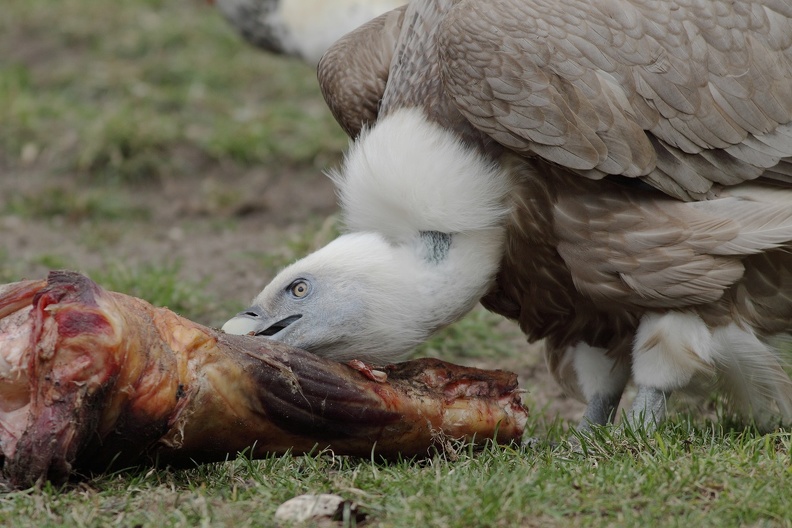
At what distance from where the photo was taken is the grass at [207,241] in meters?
2.95

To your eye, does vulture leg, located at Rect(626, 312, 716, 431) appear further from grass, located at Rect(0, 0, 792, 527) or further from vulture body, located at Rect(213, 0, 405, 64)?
vulture body, located at Rect(213, 0, 405, 64)

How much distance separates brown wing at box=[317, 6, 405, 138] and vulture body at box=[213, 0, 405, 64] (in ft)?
8.13

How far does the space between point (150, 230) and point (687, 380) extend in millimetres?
4270

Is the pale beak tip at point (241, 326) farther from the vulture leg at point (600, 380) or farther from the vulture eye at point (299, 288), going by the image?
the vulture leg at point (600, 380)

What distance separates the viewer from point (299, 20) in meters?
7.80

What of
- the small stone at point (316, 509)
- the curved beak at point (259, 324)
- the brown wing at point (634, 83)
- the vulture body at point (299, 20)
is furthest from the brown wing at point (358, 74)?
the vulture body at point (299, 20)

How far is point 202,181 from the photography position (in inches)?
314

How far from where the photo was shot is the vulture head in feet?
12.4

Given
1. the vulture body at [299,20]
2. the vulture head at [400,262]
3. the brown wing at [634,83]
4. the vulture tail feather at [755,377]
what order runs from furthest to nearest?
the vulture body at [299,20] → the vulture tail feather at [755,377] → the vulture head at [400,262] → the brown wing at [634,83]

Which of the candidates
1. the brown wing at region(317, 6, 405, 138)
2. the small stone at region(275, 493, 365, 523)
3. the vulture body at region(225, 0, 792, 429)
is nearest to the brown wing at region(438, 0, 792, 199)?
the vulture body at region(225, 0, 792, 429)

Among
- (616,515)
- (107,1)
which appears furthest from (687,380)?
(107,1)

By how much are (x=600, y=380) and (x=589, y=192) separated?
96cm

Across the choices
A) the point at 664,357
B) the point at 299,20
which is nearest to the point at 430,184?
the point at 664,357

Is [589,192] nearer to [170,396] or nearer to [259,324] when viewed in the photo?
[259,324]
